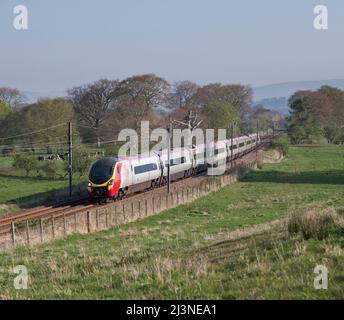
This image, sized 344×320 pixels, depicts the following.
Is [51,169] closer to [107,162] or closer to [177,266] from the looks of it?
[107,162]

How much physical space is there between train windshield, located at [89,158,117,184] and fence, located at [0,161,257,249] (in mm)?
2473

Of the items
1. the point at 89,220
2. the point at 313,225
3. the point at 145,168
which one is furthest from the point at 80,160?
the point at 313,225

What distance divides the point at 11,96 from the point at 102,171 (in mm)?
76800

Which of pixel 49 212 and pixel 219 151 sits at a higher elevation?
pixel 219 151

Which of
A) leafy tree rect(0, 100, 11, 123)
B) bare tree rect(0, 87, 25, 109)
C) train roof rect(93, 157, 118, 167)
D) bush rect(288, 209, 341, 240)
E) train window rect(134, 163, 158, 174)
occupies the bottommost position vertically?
train window rect(134, 163, 158, 174)

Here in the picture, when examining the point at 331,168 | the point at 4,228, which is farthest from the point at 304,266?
the point at 331,168

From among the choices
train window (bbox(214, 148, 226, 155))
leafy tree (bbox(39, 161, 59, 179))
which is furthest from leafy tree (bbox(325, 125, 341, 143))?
leafy tree (bbox(39, 161, 59, 179))

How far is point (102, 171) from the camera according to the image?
3186 cm

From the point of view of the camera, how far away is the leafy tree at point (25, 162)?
2090 inches

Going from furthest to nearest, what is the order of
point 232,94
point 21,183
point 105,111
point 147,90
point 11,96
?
point 232,94, point 11,96, point 147,90, point 105,111, point 21,183

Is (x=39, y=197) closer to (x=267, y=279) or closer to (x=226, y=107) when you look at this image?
(x=267, y=279)

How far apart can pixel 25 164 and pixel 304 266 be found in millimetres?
46777

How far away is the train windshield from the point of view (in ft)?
103

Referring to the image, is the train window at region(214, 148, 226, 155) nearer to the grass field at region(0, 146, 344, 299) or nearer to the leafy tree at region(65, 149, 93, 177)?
the leafy tree at region(65, 149, 93, 177)
